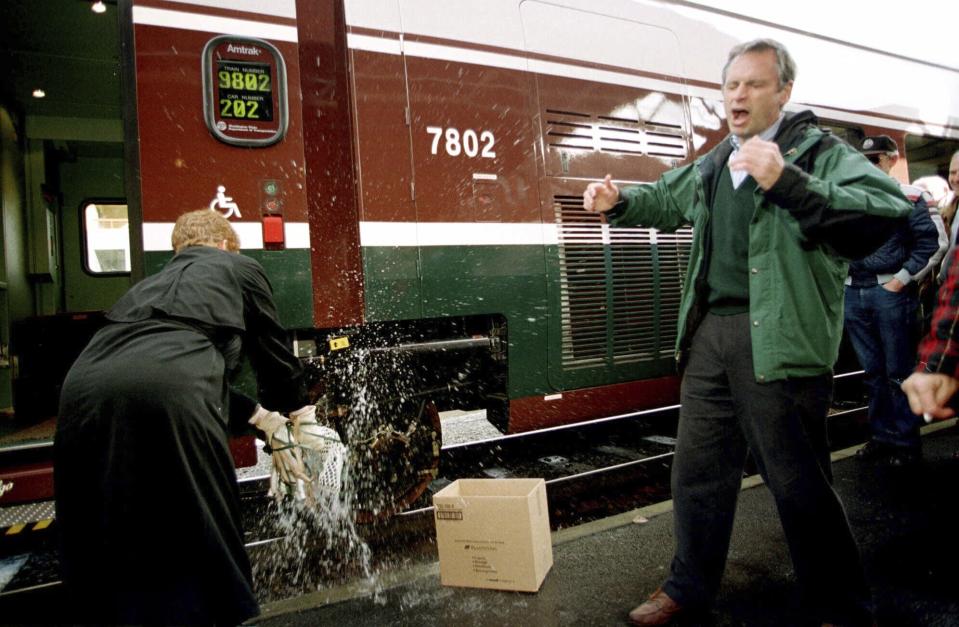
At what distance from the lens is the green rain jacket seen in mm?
1831

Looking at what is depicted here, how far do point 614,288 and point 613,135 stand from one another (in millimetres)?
987

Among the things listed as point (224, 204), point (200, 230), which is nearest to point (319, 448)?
point (200, 230)

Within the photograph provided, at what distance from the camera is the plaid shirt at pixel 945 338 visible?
1540 mm

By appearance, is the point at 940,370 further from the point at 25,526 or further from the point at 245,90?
the point at 25,526

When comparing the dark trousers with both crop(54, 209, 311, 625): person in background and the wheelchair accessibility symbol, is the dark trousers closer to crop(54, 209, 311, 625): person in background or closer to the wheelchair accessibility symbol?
crop(54, 209, 311, 625): person in background

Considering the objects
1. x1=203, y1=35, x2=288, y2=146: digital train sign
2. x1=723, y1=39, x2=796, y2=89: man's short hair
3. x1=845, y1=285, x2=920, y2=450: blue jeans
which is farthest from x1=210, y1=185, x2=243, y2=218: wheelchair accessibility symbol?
x1=845, y1=285, x2=920, y2=450: blue jeans

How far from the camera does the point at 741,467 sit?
7.45ft

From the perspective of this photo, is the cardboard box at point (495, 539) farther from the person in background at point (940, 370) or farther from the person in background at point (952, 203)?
the person in background at point (952, 203)

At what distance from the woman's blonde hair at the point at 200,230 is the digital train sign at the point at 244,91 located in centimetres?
65

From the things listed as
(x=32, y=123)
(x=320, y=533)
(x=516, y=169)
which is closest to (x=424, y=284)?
(x=516, y=169)

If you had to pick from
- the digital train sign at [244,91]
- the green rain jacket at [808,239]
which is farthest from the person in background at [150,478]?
the green rain jacket at [808,239]

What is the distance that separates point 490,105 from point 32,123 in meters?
7.30

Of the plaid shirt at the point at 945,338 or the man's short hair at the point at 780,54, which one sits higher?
the man's short hair at the point at 780,54

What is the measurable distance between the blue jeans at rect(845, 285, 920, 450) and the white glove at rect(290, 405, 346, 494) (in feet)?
11.3
